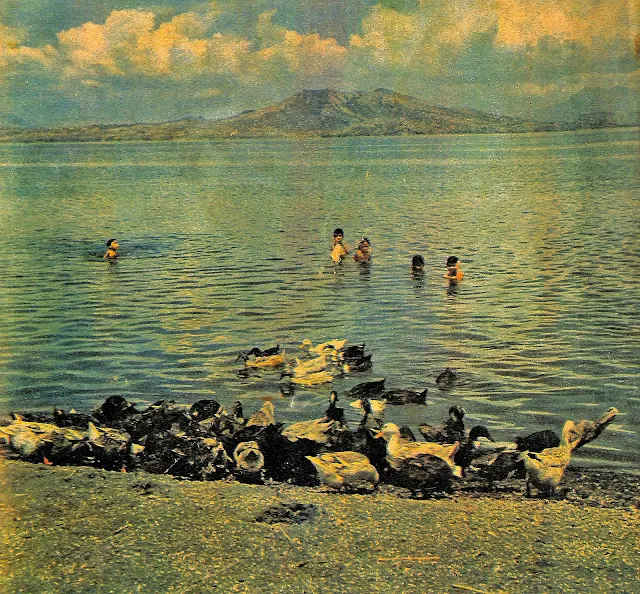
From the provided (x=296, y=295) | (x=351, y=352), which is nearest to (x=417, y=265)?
(x=296, y=295)

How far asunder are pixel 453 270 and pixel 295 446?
4730 millimetres

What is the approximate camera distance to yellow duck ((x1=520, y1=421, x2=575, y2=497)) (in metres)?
5.32

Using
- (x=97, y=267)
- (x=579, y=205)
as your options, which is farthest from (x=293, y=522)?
(x=579, y=205)

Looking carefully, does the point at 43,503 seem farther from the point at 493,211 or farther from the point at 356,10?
the point at 493,211

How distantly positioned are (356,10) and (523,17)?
159cm

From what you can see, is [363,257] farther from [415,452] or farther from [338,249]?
[415,452]

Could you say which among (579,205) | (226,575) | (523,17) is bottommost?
(226,575)

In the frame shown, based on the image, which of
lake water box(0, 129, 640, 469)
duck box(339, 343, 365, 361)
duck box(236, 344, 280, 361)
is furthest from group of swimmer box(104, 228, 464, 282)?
duck box(236, 344, 280, 361)

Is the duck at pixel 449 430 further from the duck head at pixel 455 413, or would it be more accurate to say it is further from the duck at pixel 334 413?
the duck at pixel 334 413

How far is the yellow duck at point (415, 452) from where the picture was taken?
554cm

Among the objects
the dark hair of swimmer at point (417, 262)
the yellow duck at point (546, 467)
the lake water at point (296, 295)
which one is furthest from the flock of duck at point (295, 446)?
the dark hair of swimmer at point (417, 262)

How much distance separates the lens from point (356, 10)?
698 centimetres

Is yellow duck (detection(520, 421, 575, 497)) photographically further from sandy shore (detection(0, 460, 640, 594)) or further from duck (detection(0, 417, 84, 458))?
duck (detection(0, 417, 84, 458))

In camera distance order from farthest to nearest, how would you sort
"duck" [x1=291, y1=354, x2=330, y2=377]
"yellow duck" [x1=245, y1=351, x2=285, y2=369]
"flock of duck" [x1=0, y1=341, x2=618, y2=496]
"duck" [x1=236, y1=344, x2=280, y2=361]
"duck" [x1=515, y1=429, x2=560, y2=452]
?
1. "duck" [x1=236, y1=344, x2=280, y2=361]
2. "yellow duck" [x1=245, y1=351, x2=285, y2=369]
3. "duck" [x1=291, y1=354, x2=330, y2=377]
4. "duck" [x1=515, y1=429, x2=560, y2=452]
5. "flock of duck" [x1=0, y1=341, x2=618, y2=496]
